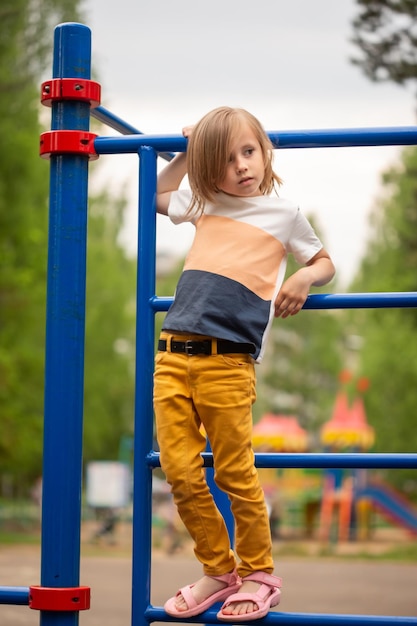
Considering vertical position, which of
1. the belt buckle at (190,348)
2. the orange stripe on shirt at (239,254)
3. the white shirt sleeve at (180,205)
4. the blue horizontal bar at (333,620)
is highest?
the white shirt sleeve at (180,205)

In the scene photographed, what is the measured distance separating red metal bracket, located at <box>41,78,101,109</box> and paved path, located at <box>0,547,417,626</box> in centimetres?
405

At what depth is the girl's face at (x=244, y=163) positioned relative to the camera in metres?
2.19

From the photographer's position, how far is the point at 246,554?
213 centimetres

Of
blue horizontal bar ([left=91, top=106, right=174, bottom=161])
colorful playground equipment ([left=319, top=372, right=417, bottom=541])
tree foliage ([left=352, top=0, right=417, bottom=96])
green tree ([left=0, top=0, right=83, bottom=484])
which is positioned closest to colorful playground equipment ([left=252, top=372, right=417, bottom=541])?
colorful playground equipment ([left=319, top=372, right=417, bottom=541])

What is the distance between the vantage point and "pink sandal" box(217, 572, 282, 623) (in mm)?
2076

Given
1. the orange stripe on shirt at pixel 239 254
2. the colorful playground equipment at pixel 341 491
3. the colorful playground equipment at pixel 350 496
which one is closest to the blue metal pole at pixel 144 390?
the orange stripe on shirt at pixel 239 254

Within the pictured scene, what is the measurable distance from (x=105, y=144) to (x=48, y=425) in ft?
2.12

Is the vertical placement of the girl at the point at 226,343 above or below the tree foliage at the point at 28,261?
below

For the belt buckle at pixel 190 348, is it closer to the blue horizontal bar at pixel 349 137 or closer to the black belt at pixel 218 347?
the black belt at pixel 218 347

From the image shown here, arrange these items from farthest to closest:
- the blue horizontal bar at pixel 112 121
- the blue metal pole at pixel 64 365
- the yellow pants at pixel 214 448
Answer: the blue horizontal bar at pixel 112 121
the blue metal pole at pixel 64 365
the yellow pants at pixel 214 448

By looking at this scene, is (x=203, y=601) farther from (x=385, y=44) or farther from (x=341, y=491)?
(x=341, y=491)

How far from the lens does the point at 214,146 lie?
219cm

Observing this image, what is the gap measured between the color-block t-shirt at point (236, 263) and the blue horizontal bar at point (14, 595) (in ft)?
2.16

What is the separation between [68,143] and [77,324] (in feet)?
1.35
